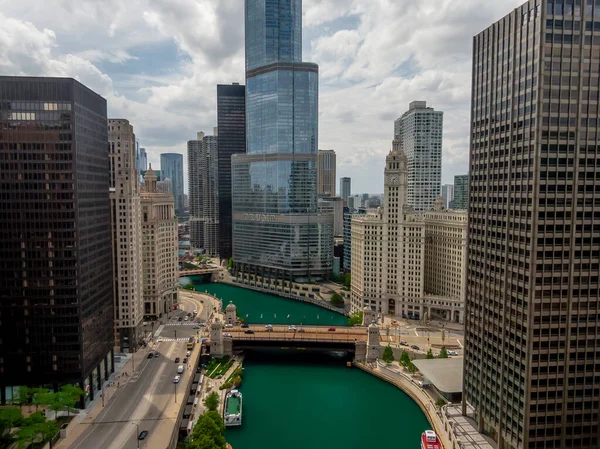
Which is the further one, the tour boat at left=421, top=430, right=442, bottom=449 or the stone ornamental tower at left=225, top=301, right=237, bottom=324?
the stone ornamental tower at left=225, top=301, right=237, bottom=324

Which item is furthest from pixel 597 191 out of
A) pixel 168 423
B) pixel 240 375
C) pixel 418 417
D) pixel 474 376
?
pixel 240 375

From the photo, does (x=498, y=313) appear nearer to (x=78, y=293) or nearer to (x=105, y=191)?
(x=78, y=293)

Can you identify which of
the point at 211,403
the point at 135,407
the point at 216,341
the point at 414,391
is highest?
the point at 216,341

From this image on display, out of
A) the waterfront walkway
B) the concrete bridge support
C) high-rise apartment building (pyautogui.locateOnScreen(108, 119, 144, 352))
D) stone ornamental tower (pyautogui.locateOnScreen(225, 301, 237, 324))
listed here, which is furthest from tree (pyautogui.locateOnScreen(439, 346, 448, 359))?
high-rise apartment building (pyautogui.locateOnScreen(108, 119, 144, 352))

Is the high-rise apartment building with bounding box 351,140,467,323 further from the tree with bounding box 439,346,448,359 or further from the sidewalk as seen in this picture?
the sidewalk

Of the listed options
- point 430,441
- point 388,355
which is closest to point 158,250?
point 388,355

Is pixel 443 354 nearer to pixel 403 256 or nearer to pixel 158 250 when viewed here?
pixel 403 256
